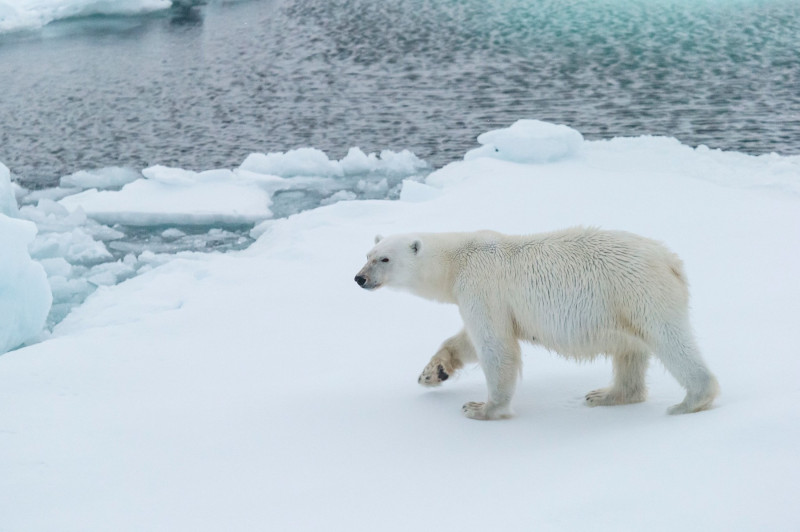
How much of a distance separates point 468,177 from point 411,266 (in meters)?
4.76

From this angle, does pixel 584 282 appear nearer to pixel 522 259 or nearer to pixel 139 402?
pixel 522 259

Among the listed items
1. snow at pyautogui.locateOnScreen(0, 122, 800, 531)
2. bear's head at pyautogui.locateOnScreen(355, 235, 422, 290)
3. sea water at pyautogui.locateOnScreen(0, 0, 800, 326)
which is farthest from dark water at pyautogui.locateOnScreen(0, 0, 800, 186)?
bear's head at pyautogui.locateOnScreen(355, 235, 422, 290)

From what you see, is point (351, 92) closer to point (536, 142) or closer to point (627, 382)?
point (536, 142)

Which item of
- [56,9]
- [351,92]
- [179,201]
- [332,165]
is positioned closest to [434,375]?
[179,201]

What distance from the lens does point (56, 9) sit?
82.9 feet

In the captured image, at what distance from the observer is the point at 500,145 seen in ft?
29.9

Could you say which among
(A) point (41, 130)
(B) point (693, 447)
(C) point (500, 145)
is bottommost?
(A) point (41, 130)

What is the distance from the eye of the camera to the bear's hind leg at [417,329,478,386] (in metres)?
3.97

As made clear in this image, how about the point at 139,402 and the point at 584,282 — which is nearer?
the point at 584,282

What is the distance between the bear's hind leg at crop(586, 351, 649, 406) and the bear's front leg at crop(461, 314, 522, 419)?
404mm

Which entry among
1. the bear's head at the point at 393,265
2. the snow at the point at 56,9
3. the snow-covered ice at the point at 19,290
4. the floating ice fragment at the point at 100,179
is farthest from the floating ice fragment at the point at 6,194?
the snow at the point at 56,9

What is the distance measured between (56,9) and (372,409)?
2562 centimetres

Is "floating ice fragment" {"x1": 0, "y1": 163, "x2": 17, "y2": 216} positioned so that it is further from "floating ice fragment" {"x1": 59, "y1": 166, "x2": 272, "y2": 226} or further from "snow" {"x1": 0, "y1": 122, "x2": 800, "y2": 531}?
"snow" {"x1": 0, "y1": 122, "x2": 800, "y2": 531}

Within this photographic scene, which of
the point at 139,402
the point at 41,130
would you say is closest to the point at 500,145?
the point at 139,402
